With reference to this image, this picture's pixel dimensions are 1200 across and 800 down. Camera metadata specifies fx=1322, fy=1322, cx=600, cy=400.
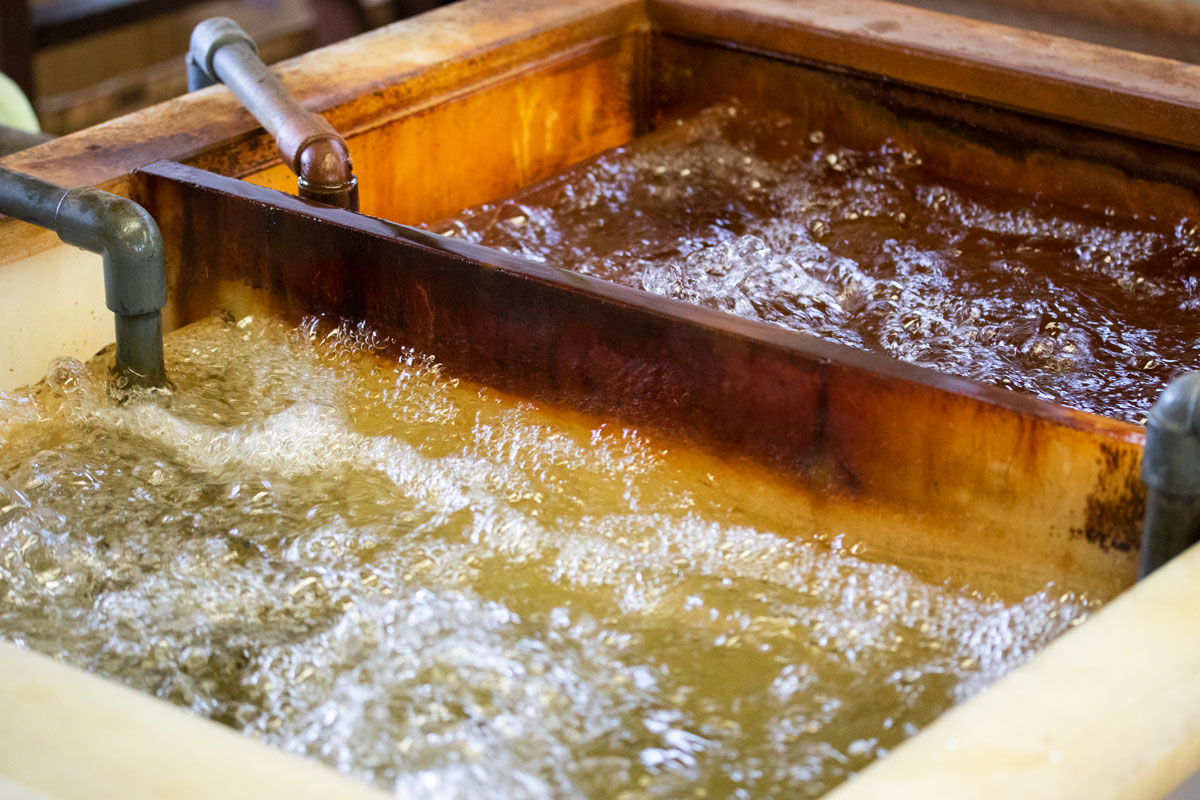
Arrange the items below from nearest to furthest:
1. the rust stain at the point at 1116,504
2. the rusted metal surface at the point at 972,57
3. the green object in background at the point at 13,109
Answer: the rust stain at the point at 1116,504, the rusted metal surface at the point at 972,57, the green object in background at the point at 13,109

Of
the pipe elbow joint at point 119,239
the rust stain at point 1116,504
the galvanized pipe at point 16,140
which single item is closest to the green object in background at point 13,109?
the galvanized pipe at point 16,140

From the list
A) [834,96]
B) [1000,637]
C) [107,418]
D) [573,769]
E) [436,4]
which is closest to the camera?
[573,769]

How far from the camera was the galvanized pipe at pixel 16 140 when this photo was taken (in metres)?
2.61

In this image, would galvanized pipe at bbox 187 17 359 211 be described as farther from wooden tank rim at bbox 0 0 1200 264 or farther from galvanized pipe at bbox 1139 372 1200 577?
galvanized pipe at bbox 1139 372 1200 577

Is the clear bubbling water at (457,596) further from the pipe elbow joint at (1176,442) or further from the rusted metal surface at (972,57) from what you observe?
the rusted metal surface at (972,57)

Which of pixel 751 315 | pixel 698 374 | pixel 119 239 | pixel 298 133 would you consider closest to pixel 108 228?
pixel 119 239

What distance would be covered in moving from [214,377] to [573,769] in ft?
3.55

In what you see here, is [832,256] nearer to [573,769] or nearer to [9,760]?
[573,769]

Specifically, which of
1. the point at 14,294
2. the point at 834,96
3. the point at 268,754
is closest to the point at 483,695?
the point at 268,754

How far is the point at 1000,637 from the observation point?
61.7 inches

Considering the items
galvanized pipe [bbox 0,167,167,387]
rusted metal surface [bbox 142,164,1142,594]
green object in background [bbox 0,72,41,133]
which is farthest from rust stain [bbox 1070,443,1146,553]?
green object in background [bbox 0,72,41,133]

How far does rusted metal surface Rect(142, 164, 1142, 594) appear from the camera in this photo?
1622mm

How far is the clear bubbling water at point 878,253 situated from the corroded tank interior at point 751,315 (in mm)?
18

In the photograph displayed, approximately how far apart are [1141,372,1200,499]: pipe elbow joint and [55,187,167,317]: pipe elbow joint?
136cm
